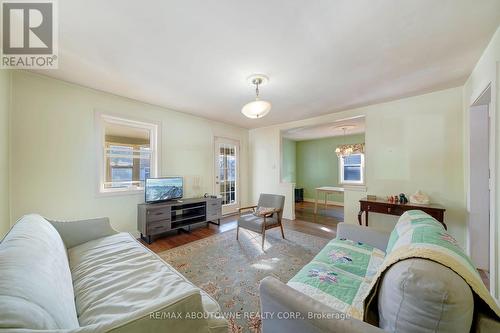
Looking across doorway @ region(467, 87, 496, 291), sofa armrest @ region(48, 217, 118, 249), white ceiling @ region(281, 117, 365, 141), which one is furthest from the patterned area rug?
white ceiling @ region(281, 117, 365, 141)

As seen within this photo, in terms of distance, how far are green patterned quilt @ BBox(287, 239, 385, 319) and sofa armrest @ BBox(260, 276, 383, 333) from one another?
11.9 inches

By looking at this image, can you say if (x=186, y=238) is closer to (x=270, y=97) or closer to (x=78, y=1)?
(x=270, y=97)

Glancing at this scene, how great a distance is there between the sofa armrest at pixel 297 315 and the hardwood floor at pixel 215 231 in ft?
7.83

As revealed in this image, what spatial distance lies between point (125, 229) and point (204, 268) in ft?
5.90

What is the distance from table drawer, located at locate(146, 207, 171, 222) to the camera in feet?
10.0

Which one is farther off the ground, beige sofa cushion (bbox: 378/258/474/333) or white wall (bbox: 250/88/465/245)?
white wall (bbox: 250/88/465/245)

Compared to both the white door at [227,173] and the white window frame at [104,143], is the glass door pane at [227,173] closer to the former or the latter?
the white door at [227,173]

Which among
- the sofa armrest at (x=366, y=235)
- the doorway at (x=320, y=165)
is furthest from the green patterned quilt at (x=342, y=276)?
the doorway at (x=320, y=165)

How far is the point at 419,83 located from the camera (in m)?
2.63

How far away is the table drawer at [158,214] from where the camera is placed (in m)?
3.06

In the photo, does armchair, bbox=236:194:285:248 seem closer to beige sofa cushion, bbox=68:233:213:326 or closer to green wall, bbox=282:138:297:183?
beige sofa cushion, bbox=68:233:213:326

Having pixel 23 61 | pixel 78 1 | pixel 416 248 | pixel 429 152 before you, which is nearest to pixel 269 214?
pixel 416 248

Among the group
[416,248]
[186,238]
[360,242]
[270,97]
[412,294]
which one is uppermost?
[270,97]

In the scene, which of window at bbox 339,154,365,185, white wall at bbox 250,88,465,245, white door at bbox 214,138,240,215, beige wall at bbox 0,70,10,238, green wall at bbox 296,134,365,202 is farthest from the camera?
green wall at bbox 296,134,365,202
